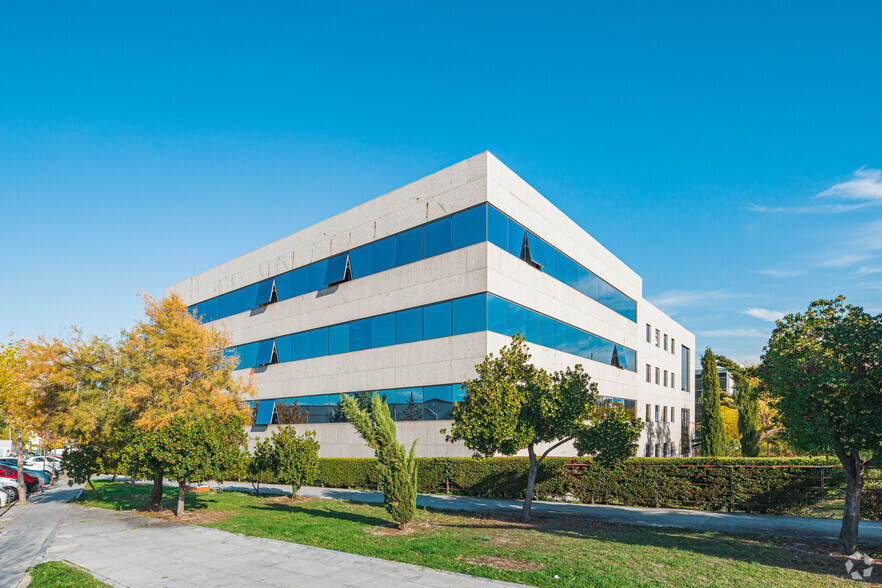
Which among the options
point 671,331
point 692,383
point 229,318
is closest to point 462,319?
point 229,318

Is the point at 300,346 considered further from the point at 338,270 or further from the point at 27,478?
the point at 27,478

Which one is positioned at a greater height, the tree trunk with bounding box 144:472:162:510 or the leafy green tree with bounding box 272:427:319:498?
the leafy green tree with bounding box 272:427:319:498

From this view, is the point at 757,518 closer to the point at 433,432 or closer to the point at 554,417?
the point at 554,417

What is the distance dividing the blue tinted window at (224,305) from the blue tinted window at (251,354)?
12.6 ft

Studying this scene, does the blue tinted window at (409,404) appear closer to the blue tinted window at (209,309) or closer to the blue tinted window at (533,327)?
the blue tinted window at (533,327)

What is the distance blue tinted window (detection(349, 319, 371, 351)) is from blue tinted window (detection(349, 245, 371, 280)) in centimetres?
251

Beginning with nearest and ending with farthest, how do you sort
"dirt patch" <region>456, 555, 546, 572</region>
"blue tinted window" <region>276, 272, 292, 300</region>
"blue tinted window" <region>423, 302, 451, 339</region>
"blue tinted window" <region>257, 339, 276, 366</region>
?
"dirt patch" <region>456, 555, 546, 572</region>, "blue tinted window" <region>423, 302, 451, 339</region>, "blue tinted window" <region>276, 272, 292, 300</region>, "blue tinted window" <region>257, 339, 276, 366</region>

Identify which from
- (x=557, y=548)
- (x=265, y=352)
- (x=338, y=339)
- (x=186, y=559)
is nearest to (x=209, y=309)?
(x=265, y=352)

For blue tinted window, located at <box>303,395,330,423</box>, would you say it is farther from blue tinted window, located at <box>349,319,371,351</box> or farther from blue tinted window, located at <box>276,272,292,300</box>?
blue tinted window, located at <box>276,272,292,300</box>

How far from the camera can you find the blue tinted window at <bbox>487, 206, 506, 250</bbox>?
24312 mm

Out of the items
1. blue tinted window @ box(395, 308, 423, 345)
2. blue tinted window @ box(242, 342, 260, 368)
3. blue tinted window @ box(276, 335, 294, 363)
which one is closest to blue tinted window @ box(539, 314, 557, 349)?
blue tinted window @ box(395, 308, 423, 345)

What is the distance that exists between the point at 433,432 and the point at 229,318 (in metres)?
21.1

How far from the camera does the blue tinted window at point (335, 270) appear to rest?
30.8 metres

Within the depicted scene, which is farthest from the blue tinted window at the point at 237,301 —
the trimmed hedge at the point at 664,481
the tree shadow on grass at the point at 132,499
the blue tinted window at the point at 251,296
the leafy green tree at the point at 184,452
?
the leafy green tree at the point at 184,452
